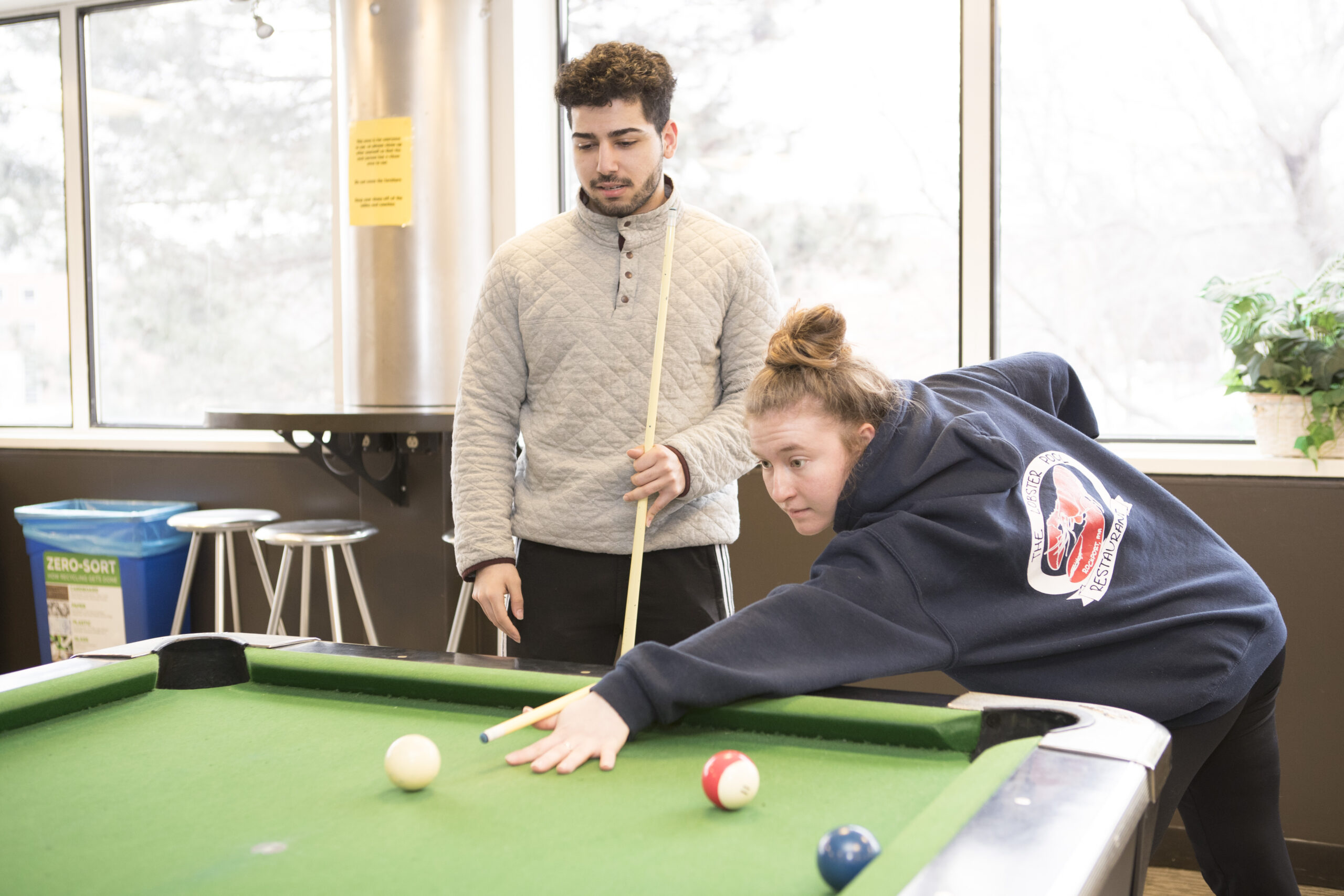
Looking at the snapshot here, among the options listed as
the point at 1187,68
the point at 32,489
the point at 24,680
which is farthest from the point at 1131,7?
the point at 32,489

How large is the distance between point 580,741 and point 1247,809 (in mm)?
1003

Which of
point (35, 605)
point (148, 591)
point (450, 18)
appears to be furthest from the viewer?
point (35, 605)

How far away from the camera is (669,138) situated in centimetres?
202

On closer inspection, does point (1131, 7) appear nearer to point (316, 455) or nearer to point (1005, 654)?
point (1005, 654)

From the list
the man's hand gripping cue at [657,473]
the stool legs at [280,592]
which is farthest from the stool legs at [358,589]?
the man's hand gripping cue at [657,473]

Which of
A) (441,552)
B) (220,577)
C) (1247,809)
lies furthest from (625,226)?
A: (220,577)

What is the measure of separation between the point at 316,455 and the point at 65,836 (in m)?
2.44

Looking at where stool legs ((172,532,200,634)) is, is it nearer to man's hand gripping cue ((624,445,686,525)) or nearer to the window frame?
the window frame

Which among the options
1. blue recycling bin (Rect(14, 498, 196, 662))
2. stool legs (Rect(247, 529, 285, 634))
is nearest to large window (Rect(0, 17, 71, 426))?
blue recycling bin (Rect(14, 498, 196, 662))

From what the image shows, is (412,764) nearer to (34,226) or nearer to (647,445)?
(647,445)

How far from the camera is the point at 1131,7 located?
3084 mm

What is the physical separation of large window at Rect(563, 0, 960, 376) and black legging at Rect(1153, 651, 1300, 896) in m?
1.87

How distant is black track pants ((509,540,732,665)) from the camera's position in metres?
2.00

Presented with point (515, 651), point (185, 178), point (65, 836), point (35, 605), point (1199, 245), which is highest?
point (185, 178)
